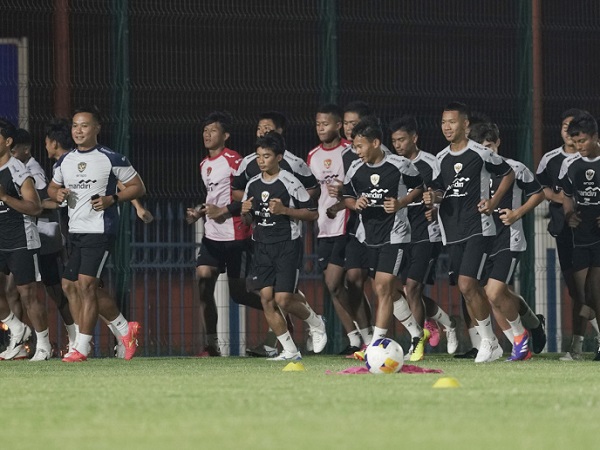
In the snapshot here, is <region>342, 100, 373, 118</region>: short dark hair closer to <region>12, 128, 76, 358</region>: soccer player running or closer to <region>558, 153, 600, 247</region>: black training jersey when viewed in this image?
<region>558, 153, 600, 247</region>: black training jersey

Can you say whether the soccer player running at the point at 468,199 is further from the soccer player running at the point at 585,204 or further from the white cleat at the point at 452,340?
the white cleat at the point at 452,340

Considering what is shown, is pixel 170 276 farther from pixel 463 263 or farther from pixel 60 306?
pixel 463 263

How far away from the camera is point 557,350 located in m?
17.0

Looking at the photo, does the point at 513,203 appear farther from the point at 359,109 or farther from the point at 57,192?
the point at 57,192

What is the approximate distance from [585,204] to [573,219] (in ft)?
0.66

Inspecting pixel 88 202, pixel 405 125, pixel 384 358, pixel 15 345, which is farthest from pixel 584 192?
pixel 15 345

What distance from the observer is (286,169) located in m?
14.1

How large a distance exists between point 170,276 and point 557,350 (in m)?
4.30

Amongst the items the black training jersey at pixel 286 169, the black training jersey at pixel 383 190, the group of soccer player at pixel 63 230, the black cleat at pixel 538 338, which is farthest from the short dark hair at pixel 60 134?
the black cleat at pixel 538 338

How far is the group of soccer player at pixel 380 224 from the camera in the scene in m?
13.0

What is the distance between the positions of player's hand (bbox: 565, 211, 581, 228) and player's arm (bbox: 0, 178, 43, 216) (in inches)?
177

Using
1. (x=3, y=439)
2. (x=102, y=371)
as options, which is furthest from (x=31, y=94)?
(x=3, y=439)

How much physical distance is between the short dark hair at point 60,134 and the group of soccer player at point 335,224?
1 cm

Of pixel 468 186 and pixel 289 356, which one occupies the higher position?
pixel 468 186
